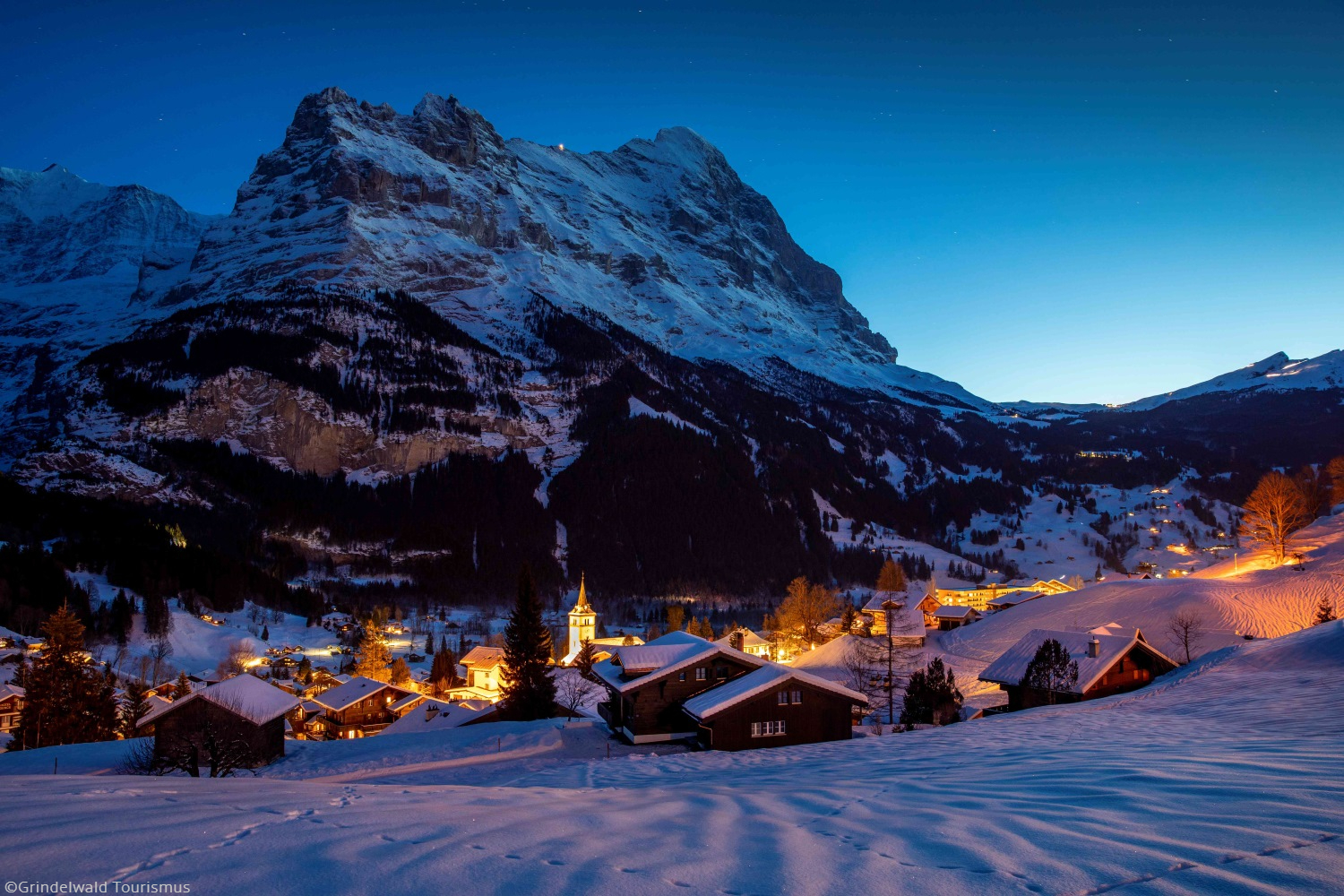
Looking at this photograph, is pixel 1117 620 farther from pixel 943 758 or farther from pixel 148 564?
pixel 148 564

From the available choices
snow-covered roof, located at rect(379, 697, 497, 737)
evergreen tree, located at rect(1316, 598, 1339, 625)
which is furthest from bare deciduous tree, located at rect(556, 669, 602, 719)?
evergreen tree, located at rect(1316, 598, 1339, 625)

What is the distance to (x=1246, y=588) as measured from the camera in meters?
50.5

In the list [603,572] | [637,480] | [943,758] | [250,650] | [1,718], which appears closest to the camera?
[943,758]

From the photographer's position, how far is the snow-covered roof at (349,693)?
168ft

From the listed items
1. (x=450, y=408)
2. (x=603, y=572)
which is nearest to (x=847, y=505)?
(x=603, y=572)

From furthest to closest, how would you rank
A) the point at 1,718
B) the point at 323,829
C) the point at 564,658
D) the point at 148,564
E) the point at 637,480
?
1. the point at 637,480
2. the point at 148,564
3. the point at 564,658
4. the point at 1,718
5. the point at 323,829

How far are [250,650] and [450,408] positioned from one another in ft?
344

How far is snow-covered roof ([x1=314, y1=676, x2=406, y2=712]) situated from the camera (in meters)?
51.1

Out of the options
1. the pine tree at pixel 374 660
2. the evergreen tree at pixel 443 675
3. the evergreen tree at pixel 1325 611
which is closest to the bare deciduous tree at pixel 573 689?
the evergreen tree at pixel 443 675

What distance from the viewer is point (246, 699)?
28516 millimetres

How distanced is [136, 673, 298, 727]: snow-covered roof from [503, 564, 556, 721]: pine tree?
12.5 m

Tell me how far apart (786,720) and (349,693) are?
39772mm

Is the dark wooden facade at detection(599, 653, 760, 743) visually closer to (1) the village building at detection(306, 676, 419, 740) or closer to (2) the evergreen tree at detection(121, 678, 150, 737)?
(1) the village building at detection(306, 676, 419, 740)

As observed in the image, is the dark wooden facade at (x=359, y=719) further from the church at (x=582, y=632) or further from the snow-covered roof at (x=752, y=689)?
the church at (x=582, y=632)
